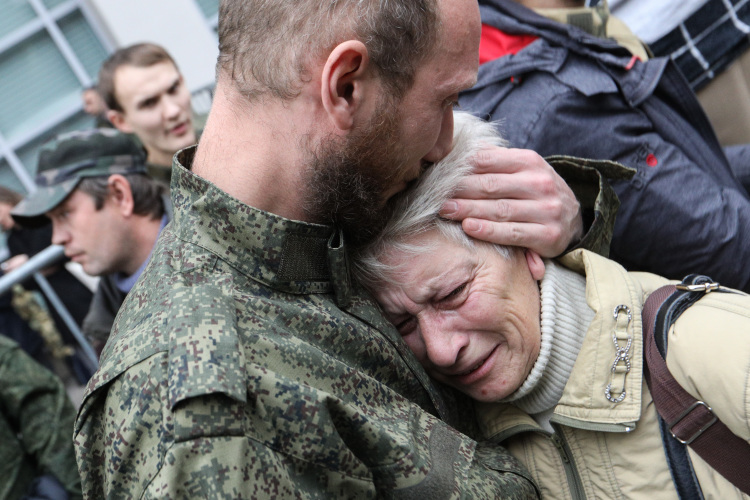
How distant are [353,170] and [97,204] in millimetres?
2808

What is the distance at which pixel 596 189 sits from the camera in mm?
2299

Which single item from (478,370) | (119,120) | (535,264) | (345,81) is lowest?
(478,370)

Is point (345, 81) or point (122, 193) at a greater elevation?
point (345, 81)

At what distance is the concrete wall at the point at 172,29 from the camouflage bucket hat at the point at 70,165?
2957mm

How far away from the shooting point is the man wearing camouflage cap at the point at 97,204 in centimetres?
398

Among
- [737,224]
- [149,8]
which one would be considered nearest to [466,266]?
[737,224]

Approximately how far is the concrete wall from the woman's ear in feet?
18.0

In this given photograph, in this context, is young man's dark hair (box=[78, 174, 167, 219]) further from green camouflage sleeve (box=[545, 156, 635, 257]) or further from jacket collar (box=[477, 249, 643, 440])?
jacket collar (box=[477, 249, 643, 440])

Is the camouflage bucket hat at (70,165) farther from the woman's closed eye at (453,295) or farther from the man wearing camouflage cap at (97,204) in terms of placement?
the woman's closed eye at (453,295)

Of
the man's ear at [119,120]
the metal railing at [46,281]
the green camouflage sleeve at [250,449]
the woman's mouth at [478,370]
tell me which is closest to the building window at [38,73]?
the man's ear at [119,120]

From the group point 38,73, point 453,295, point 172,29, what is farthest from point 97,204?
point 38,73

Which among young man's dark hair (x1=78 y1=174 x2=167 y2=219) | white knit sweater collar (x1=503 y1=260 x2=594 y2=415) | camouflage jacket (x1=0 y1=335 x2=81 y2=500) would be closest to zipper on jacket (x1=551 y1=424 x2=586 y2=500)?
white knit sweater collar (x1=503 y1=260 x2=594 y2=415)

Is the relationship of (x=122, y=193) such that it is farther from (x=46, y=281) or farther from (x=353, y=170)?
(x=353, y=170)

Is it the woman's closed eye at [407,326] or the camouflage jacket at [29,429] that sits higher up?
the woman's closed eye at [407,326]
